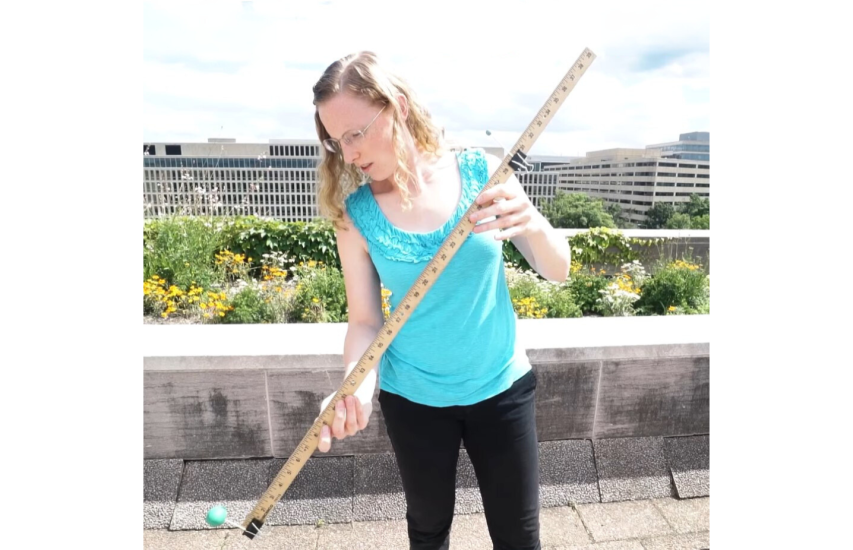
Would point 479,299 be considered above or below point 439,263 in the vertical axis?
below

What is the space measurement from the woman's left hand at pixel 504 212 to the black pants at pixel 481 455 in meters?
0.59

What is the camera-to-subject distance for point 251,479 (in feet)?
9.88

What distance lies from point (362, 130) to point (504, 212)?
51 centimetres

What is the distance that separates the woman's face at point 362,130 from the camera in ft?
4.93

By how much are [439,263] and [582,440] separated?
7.25ft

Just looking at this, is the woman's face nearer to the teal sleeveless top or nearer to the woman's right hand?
the teal sleeveless top

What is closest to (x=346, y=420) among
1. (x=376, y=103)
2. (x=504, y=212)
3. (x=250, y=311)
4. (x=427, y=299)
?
(x=427, y=299)

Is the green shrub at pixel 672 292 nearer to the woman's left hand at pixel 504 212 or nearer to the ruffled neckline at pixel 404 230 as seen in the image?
the ruffled neckline at pixel 404 230

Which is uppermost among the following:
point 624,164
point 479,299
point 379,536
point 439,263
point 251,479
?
point 624,164

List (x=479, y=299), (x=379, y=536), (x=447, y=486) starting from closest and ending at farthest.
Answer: (x=479, y=299) → (x=447, y=486) → (x=379, y=536)

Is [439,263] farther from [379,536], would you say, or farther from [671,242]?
[671,242]

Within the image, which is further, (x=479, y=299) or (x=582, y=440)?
(x=582, y=440)

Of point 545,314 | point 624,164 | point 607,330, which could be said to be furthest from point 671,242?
point 624,164
